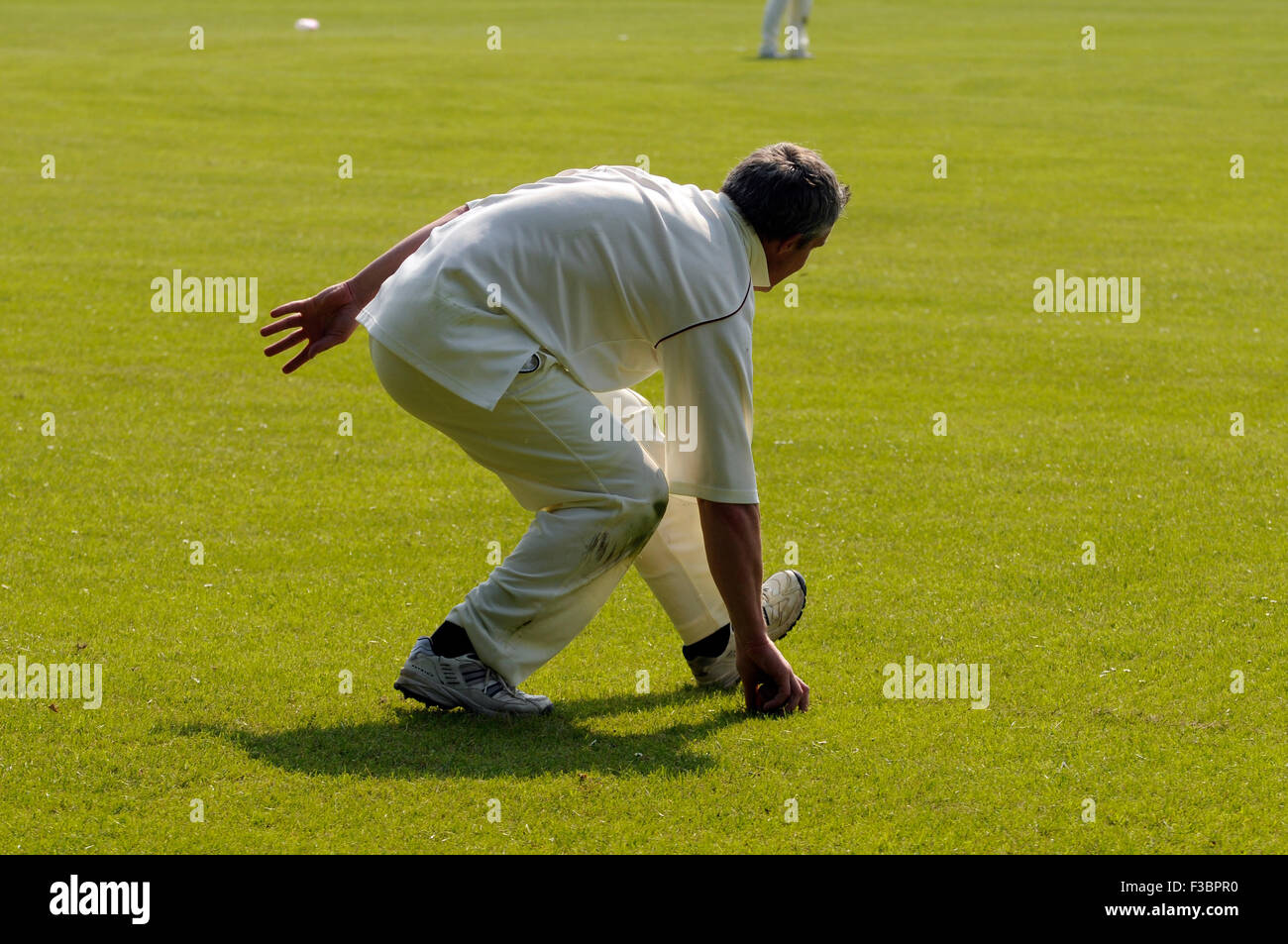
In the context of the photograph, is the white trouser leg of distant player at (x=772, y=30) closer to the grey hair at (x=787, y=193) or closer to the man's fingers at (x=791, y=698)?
→ the grey hair at (x=787, y=193)

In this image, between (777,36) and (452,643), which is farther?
(777,36)

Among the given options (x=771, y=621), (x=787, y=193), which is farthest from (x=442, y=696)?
(x=787, y=193)

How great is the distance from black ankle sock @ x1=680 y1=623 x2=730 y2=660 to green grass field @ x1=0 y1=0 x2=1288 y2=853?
177 millimetres

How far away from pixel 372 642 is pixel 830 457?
149 inches

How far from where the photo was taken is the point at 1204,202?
18391 millimetres

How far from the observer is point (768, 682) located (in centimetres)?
544

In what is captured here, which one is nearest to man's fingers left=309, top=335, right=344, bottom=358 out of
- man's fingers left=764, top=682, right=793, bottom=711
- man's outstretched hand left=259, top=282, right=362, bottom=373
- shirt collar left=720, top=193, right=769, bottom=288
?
man's outstretched hand left=259, top=282, right=362, bottom=373

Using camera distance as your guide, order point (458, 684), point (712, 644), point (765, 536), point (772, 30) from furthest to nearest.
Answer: point (772, 30)
point (765, 536)
point (712, 644)
point (458, 684)

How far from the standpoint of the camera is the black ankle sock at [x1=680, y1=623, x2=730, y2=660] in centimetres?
581

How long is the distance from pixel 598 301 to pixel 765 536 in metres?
2.93

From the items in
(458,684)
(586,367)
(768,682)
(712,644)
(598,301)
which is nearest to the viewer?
(598,301)

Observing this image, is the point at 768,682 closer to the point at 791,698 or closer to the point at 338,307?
the point at 791,698

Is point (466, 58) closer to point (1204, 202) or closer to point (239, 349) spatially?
point (1204, 202)
